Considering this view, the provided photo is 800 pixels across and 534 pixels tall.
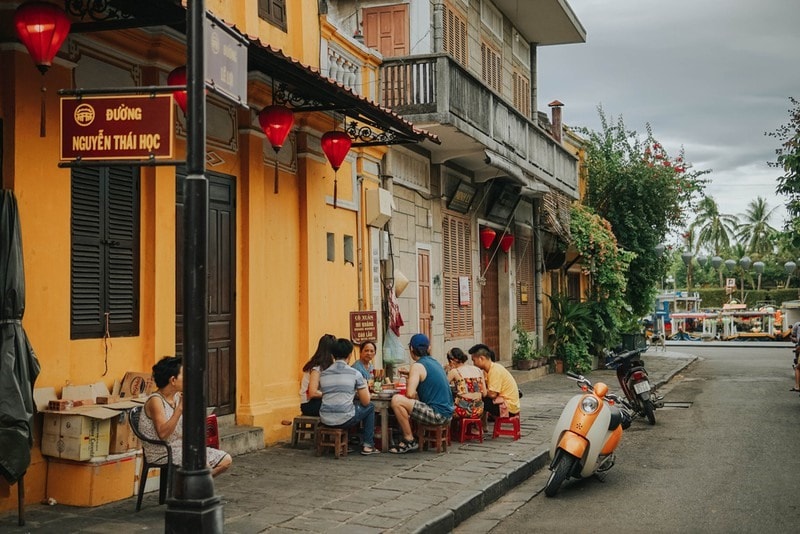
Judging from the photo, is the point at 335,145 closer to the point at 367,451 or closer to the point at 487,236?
the point at 367,451

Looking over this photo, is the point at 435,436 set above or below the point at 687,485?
above

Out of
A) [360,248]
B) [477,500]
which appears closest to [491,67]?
[360,248]

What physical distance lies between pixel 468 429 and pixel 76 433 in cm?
539

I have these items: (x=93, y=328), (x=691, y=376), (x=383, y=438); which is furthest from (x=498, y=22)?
(x=93, y=328)

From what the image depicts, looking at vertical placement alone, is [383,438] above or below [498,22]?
below

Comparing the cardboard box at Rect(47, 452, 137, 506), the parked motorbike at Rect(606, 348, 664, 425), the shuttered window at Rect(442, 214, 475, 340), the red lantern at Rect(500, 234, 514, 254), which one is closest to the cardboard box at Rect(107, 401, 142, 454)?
the cardboard box at Rect(47, 452, 137, 506)

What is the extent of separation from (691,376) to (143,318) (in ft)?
58.0

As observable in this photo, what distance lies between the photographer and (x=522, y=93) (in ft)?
74.5

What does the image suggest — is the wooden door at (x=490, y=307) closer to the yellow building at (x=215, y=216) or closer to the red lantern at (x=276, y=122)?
the yellow building at (x=215, y=216)

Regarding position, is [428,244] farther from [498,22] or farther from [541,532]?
[541,532]

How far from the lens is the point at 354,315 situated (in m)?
12.8

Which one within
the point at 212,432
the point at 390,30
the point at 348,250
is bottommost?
the point at 212,432

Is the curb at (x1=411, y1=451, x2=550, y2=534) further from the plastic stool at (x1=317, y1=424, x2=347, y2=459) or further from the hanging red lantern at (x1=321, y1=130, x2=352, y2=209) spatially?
the hanging red lantern at (x1=321, y1=130, x2=352, y2=209)

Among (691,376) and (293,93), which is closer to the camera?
(293,93)
